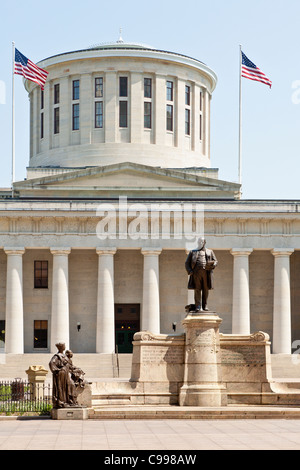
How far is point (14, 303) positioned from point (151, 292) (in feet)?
34.1

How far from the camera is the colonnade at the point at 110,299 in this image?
68.7 m

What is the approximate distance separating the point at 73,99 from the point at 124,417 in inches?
2356

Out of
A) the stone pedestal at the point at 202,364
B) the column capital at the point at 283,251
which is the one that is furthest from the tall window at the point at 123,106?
the stone pedestal at the point at 202,364

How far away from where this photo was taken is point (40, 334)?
239 ft

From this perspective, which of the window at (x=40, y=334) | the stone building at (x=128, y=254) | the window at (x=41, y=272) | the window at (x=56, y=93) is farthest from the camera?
the window at (x=56, y=93)

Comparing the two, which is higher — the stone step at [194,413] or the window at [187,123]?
the window at [187,123]

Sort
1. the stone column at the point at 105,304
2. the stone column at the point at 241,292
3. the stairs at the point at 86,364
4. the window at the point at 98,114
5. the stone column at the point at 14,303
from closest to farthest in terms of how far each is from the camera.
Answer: the stairs at the point at 86,364 → the stone column at the point at 14,303 → the stone column at the point at 105,304 → the stone column at the point at 241,292 → the window at the point at 98,114

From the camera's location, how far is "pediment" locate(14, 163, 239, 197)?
78.0m

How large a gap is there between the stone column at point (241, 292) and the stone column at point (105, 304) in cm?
933

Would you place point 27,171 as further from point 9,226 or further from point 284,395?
point 284,395

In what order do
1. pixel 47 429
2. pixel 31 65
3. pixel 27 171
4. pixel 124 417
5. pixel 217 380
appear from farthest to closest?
pixel 27 171
pixel 31 65
pixel 217 380
pixel 124 417
pixel 47 429

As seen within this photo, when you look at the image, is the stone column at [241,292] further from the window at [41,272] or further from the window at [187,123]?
the window at [187,123]

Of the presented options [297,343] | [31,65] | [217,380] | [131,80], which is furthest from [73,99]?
[217,380]

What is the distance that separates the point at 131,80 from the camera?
282 feet
